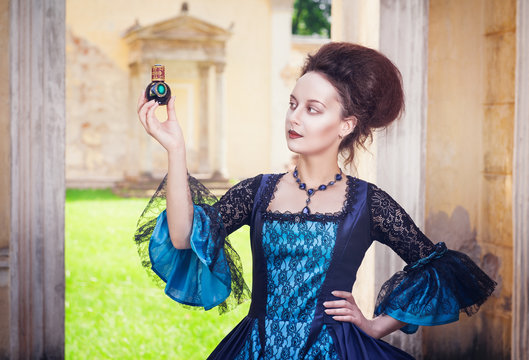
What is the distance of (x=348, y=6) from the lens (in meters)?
3.81

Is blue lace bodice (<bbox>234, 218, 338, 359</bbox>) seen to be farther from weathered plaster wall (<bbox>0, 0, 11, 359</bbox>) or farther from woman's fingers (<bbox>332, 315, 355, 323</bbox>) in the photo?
weathered plaster wall (<bbox>0, 0, 11, 359</bbox>)

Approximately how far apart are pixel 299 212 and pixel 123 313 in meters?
3.80

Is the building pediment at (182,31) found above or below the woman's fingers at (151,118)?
above

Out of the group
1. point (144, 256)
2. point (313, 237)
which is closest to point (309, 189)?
point (313, 237)

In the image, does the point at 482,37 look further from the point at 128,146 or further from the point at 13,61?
the point at 128,146

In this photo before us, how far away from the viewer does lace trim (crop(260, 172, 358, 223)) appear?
6.75 ft

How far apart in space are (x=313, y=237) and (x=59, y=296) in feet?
5.68

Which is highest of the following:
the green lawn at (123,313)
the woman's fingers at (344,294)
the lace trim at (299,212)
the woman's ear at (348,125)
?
the woman's ear at (348,125)

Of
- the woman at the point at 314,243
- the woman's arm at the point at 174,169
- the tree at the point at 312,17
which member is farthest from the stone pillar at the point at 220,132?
the woman's arm at the point at 174,169

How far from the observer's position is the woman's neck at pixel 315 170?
2125mm

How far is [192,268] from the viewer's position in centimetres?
201

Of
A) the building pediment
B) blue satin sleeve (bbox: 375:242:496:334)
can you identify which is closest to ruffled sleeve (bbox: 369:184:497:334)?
blue satin sleeve (bbox: 375:242:496:334)

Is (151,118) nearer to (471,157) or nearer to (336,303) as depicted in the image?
(336,303)

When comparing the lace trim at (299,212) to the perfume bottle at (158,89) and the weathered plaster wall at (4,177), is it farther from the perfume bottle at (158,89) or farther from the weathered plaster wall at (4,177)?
the weathered plaster wall at (4,177)
